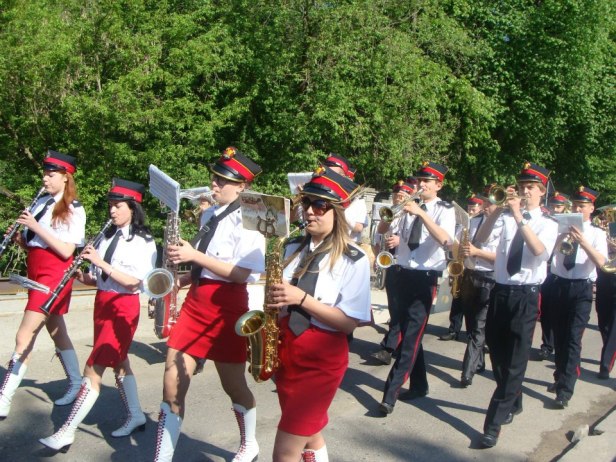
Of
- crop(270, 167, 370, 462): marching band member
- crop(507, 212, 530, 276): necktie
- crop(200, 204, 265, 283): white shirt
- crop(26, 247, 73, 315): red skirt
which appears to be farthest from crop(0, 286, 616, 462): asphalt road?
crop(270, 167, 370, 462): marching band member

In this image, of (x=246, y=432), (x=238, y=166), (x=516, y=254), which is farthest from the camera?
(x=516, y=254)

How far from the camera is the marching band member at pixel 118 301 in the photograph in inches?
190

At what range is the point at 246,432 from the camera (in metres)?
4.62

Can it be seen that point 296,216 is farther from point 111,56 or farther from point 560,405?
point 111,56

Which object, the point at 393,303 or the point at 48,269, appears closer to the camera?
the point at 48,269

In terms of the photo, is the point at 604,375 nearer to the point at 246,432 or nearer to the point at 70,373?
the point at 246,432

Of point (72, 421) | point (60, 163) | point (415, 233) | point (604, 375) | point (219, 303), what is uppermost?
point (60, 163)

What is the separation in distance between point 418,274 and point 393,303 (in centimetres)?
82

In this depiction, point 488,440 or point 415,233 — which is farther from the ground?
point 415,233

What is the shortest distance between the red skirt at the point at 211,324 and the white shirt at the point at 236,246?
9 centimetres

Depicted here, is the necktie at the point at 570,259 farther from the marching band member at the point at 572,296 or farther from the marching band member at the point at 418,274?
the marching band member at the point at 418,274

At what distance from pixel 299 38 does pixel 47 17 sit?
546 cm

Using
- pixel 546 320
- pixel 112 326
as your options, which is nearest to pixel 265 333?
pixel 112 326

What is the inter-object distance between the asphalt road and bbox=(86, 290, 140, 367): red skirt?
0.70 metres
